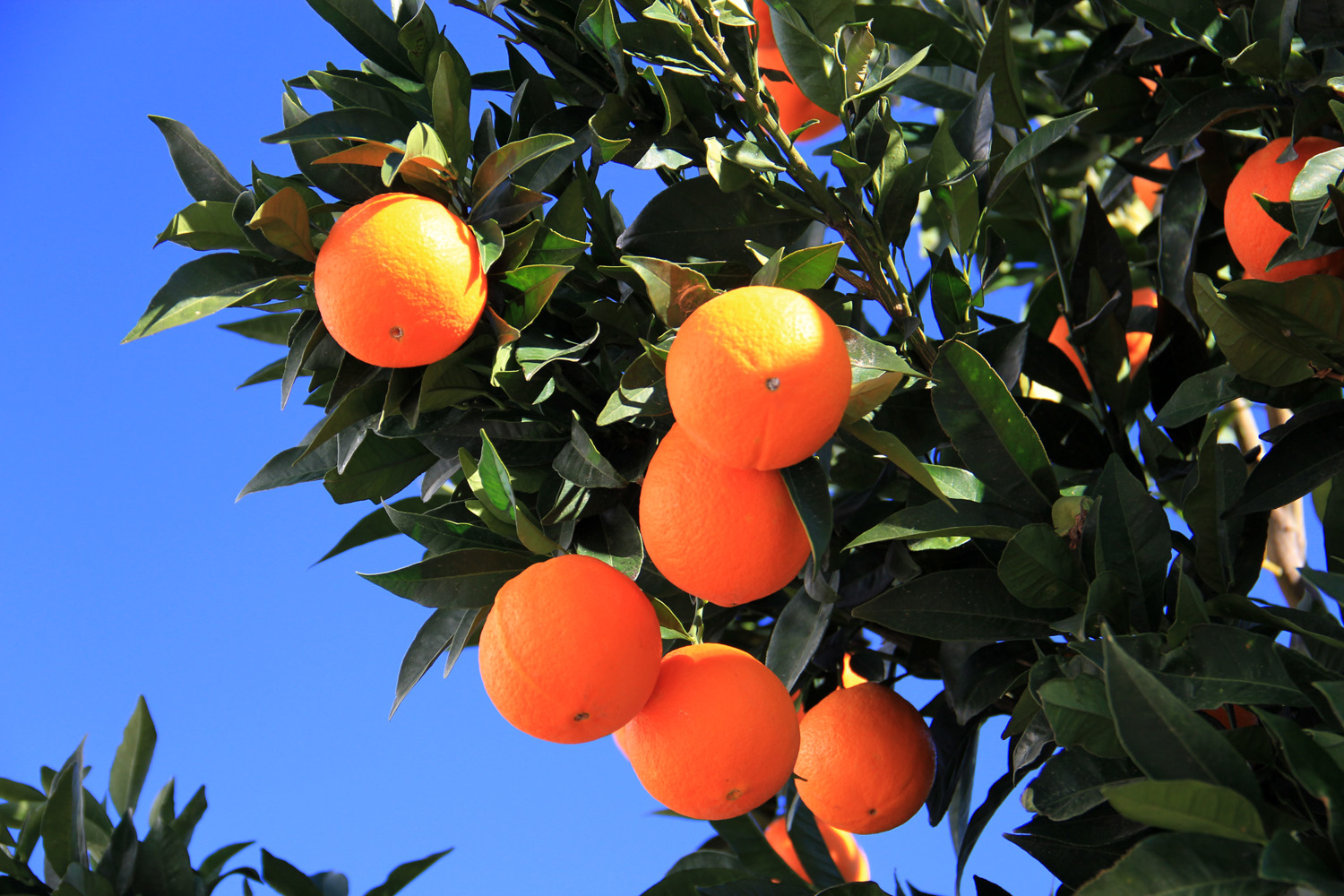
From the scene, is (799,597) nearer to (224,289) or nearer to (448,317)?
(448,317)

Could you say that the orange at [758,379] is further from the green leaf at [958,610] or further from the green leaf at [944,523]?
the green leaf at [958,610]

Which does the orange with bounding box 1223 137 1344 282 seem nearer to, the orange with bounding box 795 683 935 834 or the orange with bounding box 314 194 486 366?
the orange with bounding box 795 683 935 834

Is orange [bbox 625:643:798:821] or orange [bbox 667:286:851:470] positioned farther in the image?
orange [bbox 625:643:798:821]

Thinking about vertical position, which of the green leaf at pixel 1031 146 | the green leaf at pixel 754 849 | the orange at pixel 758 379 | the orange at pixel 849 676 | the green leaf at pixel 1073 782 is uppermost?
the orange at pixel 758 379

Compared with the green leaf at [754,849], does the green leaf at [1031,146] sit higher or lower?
higher

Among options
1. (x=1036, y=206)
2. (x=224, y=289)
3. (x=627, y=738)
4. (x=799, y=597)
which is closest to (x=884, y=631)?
(x=799, y=597)

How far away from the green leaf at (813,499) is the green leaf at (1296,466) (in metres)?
0.50

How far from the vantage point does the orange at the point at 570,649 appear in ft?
2.94

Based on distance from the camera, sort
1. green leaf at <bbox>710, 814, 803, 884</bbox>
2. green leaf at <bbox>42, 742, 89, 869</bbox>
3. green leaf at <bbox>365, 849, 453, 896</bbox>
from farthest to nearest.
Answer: green leaf at <bbox>710, 814, 803, 884</bbox> < green leaf at <bbox>365, 849, 453, 896</bbox> < green leaf at <bbox>42, 742, 89, 869</bbox>

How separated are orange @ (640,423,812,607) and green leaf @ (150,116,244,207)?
57cm

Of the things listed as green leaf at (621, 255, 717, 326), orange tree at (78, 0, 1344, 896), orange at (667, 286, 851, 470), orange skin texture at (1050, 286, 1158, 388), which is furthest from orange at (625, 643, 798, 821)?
orange skin texture at (1050, 286, 1158, 388)

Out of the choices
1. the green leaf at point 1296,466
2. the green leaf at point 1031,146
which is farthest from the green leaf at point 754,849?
the green leaf at point 1031,146

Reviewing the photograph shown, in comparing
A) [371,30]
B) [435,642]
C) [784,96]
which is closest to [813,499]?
[435,642]

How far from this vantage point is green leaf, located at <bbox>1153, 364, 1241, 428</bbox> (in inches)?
43.4
